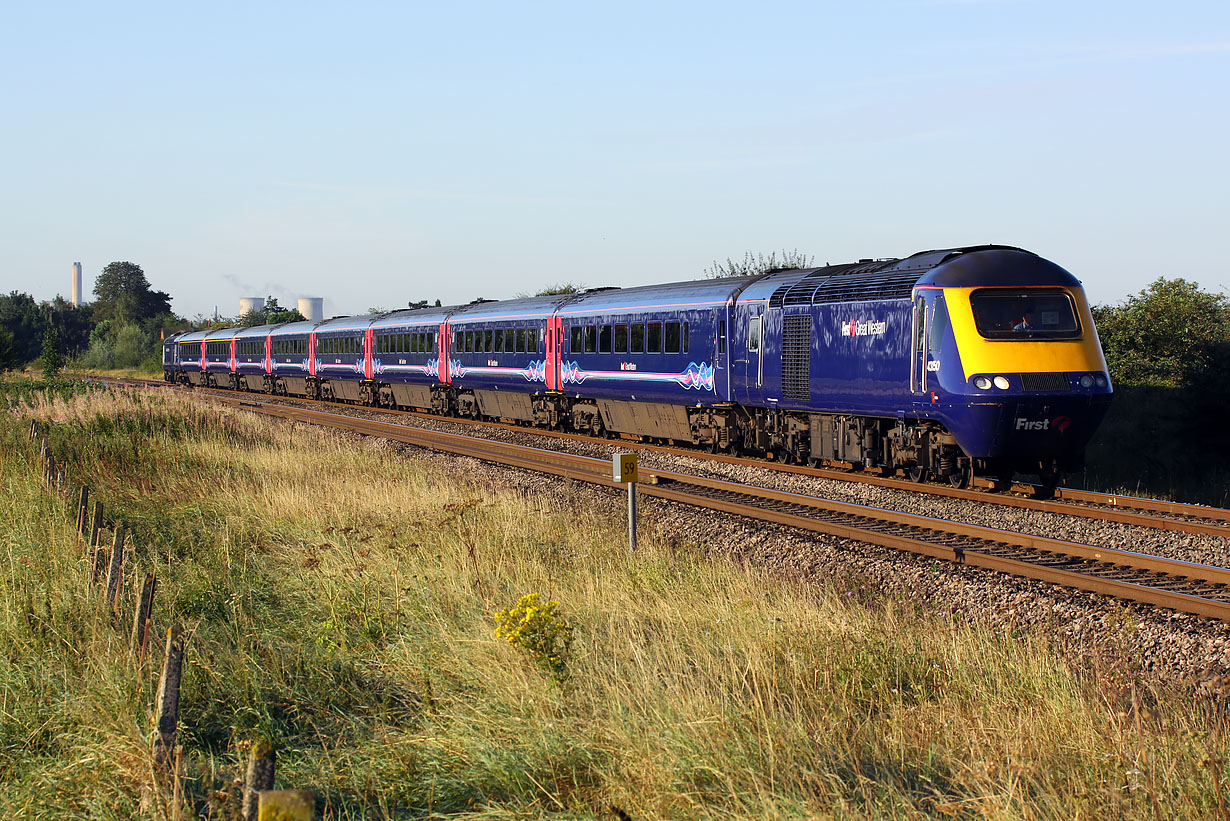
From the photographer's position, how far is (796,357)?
18.9 m

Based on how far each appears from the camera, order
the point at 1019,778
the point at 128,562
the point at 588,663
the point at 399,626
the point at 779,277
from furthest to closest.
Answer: the point at 779,277 < the point at 128,562 < the point at 399,626 < the point at 588,663 < the point at 1019,778

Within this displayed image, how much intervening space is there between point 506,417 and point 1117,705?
26458 millimetres

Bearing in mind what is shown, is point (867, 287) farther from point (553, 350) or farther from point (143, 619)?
point (143, 619)

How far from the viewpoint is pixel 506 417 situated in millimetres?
31938

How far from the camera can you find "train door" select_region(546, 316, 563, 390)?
27734 mm

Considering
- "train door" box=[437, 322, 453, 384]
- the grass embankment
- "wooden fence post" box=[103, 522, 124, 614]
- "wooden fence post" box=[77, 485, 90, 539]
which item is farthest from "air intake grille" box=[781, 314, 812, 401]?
"train door" box=[437, 322, 453, 384]

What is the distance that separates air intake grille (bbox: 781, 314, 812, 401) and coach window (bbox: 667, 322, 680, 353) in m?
3.80

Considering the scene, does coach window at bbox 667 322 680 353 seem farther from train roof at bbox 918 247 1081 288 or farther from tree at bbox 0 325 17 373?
tree at bbox 0 325 17 373

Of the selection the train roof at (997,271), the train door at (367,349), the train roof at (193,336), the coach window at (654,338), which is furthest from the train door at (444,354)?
the train roof at (193,336)

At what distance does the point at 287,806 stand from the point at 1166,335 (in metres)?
29.3

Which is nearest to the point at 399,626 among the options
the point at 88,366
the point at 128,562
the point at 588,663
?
the point at 588,663

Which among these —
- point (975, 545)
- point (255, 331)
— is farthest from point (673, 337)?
point (255, 331)

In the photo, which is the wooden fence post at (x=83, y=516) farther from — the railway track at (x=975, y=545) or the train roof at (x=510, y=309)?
the train roof at (x=510, y=309)

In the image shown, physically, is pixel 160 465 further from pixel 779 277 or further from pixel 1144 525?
pixel 1144 525
